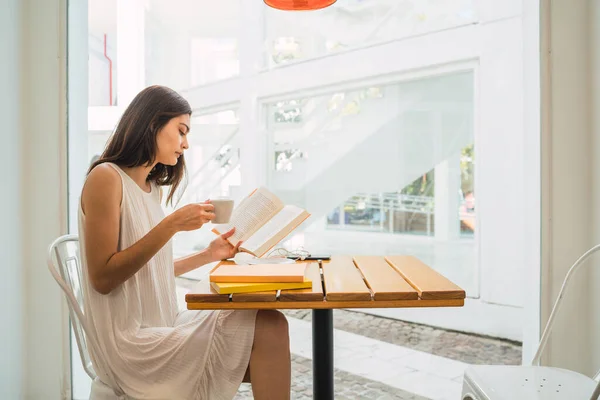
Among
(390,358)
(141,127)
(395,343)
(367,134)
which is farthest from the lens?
Result: (367,134)

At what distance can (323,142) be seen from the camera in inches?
172

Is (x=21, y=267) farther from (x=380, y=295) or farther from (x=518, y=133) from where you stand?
(x=518, y=133)

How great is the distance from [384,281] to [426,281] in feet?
0.36

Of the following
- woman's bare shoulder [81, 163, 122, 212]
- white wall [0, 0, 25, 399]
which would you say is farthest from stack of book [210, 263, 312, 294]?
white wall [0, 0, 25, 399]

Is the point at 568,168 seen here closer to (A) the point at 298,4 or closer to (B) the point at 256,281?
(A) the point at 298,4

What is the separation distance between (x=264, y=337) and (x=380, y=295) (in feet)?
1.01

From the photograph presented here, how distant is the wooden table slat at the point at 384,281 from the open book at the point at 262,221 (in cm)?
27

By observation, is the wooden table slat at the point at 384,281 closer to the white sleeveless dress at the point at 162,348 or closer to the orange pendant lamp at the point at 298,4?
the white sleeveless dress at the point at 162,348

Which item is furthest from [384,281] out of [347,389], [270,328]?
[347,389]

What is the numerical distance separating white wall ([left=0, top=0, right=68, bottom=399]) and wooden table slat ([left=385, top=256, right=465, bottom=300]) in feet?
4.76

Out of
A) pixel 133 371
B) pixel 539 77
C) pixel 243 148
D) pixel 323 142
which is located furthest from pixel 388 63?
pixel 133 371

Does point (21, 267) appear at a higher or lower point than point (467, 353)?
higher

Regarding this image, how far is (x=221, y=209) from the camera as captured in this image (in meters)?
1.48

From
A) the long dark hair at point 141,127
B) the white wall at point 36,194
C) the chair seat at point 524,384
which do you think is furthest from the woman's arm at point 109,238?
the white wall at point 36,194
